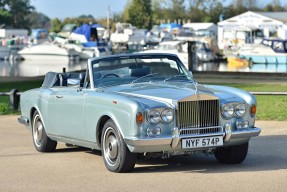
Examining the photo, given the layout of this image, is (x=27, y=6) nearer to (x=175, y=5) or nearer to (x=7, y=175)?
(x=175, y=5)

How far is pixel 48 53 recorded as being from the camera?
77.2 metres

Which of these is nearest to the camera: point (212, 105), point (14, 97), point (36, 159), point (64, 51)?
point (212, 105)

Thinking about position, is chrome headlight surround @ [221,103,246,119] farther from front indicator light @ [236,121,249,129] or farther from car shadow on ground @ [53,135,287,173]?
car shadow on ground @ [53,135,287,173]

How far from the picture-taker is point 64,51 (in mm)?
76062

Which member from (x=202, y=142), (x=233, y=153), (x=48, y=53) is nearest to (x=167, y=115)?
(x=202, y=142)

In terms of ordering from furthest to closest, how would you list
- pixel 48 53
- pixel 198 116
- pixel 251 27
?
pixel 251 27 < pixel 48 53 < pixel 198 116

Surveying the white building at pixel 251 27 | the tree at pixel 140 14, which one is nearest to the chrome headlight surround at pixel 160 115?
the white building at pixel 251 27

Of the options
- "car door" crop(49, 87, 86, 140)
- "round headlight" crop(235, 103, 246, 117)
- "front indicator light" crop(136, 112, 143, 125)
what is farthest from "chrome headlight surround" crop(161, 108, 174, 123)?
"car door" crop(49, 87, 86, 140)

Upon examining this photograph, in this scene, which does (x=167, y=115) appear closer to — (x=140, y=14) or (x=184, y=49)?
(x=184, y=49)

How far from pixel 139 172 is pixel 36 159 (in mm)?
2254

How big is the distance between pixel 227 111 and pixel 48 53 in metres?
68.6

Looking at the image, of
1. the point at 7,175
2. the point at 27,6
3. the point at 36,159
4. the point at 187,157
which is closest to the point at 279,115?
the point at 187,157

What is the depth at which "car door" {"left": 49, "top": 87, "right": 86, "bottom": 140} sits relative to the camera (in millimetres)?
10688

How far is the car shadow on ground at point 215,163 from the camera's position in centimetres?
988
